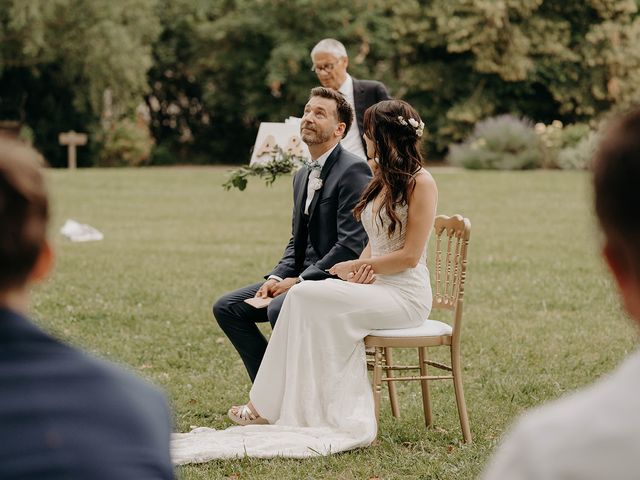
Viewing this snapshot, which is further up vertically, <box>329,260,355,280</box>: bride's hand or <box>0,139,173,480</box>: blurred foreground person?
<box>0,139,173,480</box>: blurred foreground person

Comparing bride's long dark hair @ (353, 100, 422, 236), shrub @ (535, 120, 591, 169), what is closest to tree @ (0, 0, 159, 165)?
shrub @ (535, 120, 591, 169)

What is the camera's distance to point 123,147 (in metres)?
29.9

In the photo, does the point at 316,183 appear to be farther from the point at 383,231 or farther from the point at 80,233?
the point at 80,233

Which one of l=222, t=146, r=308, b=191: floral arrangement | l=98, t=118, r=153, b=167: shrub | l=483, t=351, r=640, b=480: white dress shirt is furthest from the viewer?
l=98, t=118, r=153, b=167: shrub

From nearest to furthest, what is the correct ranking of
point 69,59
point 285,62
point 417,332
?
point 417,332, point 69,59, point 285,62

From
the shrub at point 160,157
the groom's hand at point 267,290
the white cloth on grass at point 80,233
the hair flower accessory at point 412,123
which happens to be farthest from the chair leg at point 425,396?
the shrub at point 160,157

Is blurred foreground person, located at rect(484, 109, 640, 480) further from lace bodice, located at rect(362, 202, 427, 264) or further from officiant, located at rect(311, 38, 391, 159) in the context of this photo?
officiant, located at rect(311, 38, 391, 159)

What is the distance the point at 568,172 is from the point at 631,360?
22.6 meters

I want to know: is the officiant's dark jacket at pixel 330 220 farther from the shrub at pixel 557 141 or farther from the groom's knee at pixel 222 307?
the shrub at pixel 557 141

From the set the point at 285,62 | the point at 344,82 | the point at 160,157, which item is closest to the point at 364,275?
the point at 344,82

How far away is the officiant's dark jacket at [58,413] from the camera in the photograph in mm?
1505

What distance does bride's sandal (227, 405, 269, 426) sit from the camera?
5.49 m

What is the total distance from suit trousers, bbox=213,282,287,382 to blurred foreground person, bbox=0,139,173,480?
4.17 meters

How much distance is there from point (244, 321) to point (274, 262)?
602 centimetres
